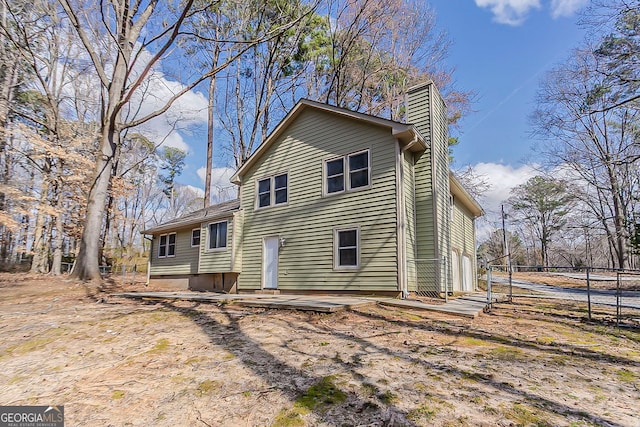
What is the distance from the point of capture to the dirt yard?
249 cm

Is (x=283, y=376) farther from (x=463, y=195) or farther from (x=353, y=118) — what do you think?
(x=463, y=195)

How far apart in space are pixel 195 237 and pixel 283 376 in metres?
13.2

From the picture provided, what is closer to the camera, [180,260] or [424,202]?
[424,202]

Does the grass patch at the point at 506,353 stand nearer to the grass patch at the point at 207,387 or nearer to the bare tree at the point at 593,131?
the grass patch at the point at 207,387

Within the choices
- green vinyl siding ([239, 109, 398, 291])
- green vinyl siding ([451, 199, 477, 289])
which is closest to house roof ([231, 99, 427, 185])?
green vinyl siding ([239, 109, 398, 291])

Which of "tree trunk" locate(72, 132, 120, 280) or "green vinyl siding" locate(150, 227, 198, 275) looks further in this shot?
"green vinyl siding" locate(150, 227, 198, 275)

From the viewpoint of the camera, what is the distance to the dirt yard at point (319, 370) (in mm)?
2492

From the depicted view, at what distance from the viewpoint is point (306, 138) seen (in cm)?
1153

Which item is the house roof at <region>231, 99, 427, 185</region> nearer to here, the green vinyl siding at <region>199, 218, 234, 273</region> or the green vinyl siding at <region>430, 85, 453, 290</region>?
the green vinyl siding at <region>430, 85, 453, 290</region>

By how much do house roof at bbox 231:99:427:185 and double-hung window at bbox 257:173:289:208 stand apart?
119 cm

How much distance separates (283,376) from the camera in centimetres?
323

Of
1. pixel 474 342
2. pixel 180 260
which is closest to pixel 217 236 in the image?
pixel 180 260

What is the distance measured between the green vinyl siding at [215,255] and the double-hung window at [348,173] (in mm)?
4694

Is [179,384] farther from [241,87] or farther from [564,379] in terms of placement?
[241,87]
